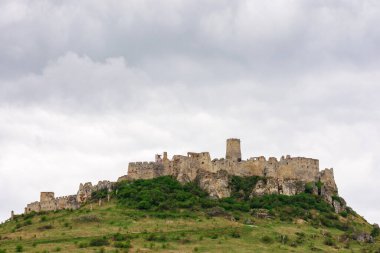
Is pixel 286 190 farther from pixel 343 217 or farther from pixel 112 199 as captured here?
pixel 112 199

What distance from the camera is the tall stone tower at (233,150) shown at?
370ft

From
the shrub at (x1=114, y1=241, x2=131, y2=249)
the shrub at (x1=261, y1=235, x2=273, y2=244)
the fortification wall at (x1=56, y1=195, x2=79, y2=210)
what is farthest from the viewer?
the fortification wall at (x1=56, y1=195, x2=79, y2=210)

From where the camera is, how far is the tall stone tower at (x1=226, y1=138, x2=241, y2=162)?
370 ft

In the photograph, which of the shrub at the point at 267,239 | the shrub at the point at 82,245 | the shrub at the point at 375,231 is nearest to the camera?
the shrub at the point at 82,245

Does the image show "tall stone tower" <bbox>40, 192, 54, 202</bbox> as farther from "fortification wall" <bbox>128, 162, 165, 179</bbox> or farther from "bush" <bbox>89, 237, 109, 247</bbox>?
"bush" <bbox>89, 237, 109, 247</bbox>

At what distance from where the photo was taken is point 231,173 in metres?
110

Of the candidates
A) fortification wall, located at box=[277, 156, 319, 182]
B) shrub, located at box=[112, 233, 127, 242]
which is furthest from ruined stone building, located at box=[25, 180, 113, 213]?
fortification wall, located at box=[277, 156, 319, 182]

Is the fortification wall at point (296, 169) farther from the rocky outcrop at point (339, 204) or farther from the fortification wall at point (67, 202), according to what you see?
the fortification wall at point (67, 202)

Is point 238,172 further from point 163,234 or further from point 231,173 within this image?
point 163,234

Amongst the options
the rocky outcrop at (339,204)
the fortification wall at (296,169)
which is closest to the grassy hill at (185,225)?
the rocky outcrop at (339,204)

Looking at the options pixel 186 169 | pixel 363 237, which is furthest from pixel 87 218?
pixel 363 237

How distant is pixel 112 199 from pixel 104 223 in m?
11.7

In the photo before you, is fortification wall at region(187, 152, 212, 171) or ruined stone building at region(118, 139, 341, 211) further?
fortification wall at region(187, 152, 212, 171)

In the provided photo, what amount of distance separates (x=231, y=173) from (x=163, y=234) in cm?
2194
